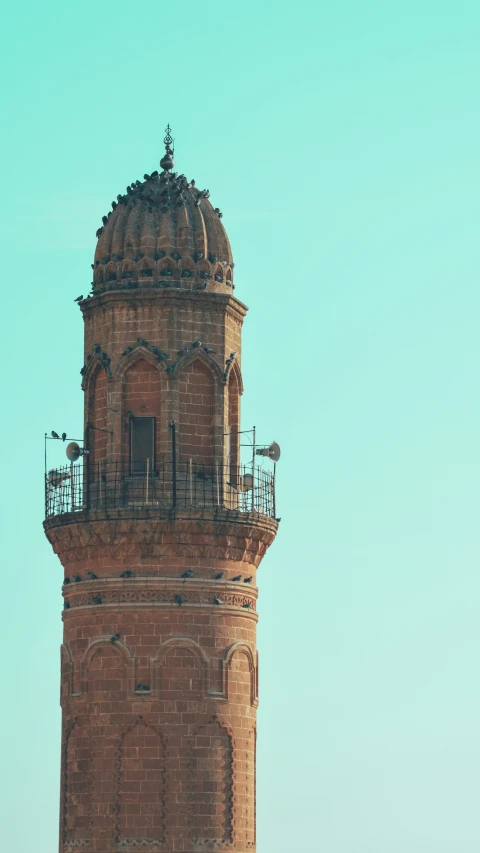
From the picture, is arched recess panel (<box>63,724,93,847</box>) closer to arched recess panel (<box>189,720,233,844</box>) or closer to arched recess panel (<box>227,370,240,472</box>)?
arched recess panel (<box>189,720,233,844</box>)

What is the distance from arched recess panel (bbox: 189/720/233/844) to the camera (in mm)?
80125

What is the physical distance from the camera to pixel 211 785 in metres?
80.4

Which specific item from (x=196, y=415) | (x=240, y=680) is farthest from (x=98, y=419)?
(x=240, y=680)

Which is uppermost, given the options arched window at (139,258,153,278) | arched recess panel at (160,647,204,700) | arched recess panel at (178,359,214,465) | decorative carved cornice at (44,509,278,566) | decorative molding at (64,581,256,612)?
arched window at (139,258,153,278)

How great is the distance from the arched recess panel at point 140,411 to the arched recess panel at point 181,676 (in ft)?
17.8

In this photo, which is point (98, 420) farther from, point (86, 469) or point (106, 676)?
point (106, 676)

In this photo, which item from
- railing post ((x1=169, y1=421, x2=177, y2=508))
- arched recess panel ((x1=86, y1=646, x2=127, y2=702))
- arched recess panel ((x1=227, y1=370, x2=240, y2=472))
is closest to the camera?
arched recess panel ((x1=86, y1=646, x2=127, y2=702))

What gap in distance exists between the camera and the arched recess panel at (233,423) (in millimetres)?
83562

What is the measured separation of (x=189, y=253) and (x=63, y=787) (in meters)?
15.2

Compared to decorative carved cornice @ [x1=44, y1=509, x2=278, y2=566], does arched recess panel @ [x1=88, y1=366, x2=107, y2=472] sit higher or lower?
higher

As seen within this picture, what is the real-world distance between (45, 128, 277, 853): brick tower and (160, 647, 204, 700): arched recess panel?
4 centimetres

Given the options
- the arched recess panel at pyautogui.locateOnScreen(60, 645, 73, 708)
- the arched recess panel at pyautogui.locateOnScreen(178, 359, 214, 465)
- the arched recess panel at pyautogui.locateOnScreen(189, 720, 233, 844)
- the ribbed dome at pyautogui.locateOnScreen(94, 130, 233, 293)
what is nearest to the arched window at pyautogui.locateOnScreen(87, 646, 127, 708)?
the arched recess panel at pyautogui.locateOnScreen(60, 645, 73, 708)

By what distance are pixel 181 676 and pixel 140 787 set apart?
3.21 m

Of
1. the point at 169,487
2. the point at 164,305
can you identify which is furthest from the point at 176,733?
the point at 164,305
